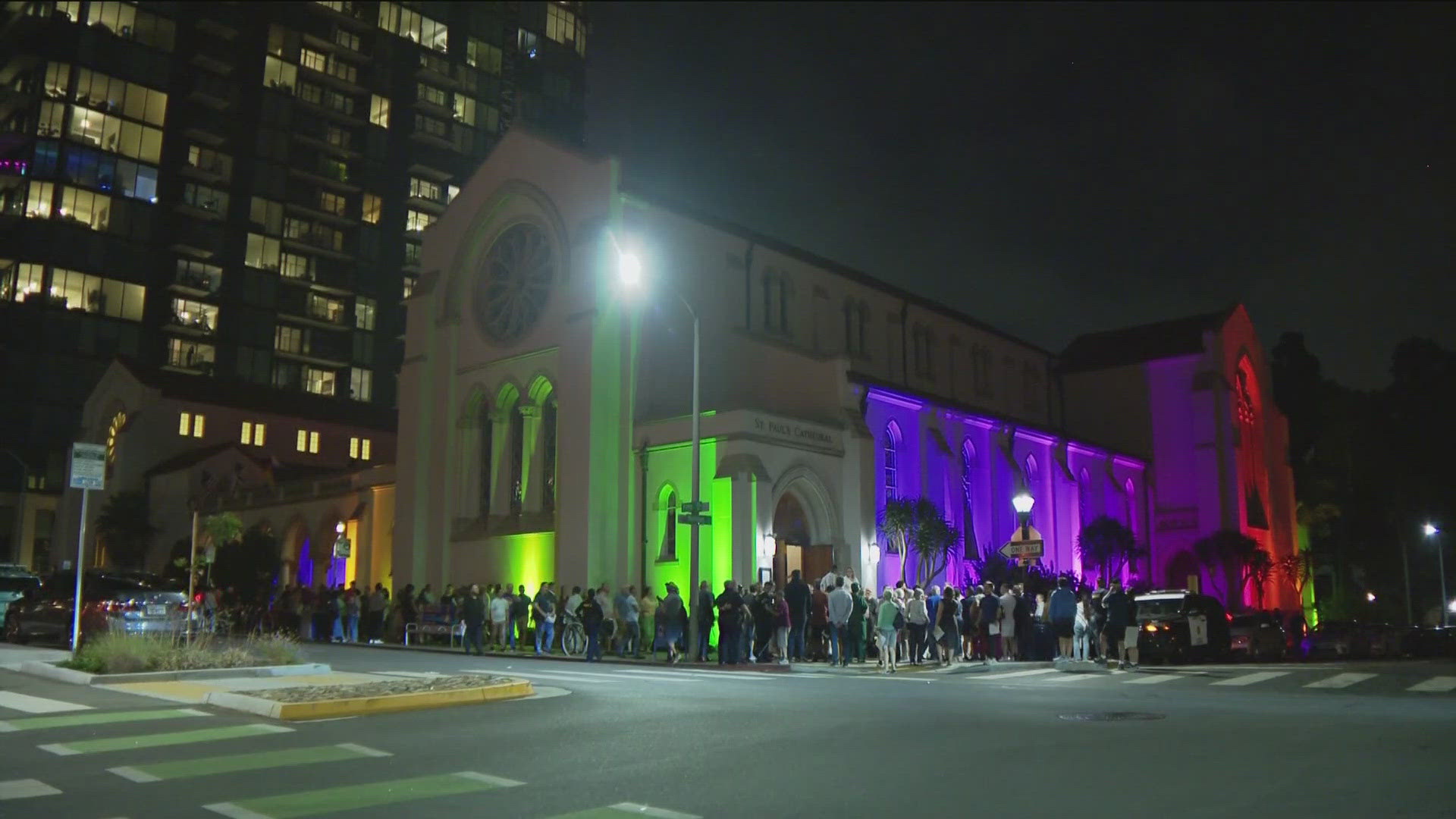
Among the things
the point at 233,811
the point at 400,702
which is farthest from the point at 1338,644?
the point at 233,811

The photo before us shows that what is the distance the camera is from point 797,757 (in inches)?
362

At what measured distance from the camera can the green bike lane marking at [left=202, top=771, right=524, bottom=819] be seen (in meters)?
7.26

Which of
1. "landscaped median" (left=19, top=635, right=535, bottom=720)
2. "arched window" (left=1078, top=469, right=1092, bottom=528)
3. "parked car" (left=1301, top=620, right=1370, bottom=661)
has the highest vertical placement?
"arched window" (left=1078, top=469, right=1092, bottom=528)

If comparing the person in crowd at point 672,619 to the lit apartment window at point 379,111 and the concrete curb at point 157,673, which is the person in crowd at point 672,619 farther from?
the lit apartment window at point 379,111

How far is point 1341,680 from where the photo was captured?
18.1 m

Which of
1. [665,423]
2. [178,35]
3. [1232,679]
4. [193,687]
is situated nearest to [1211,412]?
[665,423]

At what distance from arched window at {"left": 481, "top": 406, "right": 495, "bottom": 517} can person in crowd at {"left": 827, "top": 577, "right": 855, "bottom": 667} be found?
17815 mm

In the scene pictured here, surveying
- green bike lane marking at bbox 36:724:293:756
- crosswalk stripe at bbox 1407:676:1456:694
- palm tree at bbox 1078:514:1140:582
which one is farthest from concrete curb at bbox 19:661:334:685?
palm tree at bbox 1078:514:1140:582

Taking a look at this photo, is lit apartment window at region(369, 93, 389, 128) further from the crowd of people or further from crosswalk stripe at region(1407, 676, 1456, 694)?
crosswalk stripe at region(1407, 676, 1456, 694)

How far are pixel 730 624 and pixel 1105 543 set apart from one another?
2575 centimetres

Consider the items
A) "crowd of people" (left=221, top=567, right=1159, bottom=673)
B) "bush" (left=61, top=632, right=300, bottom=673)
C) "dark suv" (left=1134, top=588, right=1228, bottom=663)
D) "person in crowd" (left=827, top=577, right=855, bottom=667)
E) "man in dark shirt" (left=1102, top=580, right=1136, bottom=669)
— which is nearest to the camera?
"bush" (left=61, top=632, right=300, bottom=673)

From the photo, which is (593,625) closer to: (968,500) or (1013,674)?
(1013,674)

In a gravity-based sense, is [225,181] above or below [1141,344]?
above

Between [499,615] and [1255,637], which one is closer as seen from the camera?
[499,615]
